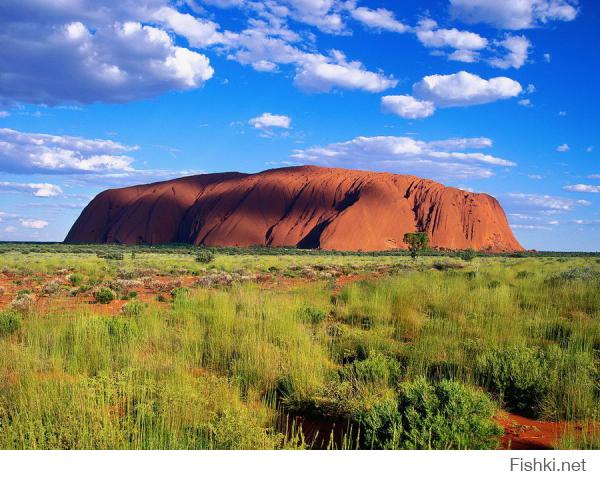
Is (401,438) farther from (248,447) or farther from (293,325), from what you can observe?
(293,325)

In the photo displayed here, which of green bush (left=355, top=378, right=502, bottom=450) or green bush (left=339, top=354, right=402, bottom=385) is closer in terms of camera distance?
green bush (left=355, top=378, right=502, bottom=450)

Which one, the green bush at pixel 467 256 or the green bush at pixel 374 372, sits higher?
the green bush at pixel 467 256

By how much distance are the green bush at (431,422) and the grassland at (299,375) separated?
1 cm

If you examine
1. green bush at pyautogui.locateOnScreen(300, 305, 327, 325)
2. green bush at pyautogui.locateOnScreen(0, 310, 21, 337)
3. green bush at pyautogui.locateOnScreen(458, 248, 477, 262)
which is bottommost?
green bush at pyautogui.locateOnScreen(0, 310, 21, 337)

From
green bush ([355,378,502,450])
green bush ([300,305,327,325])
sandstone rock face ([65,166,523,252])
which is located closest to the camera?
green bush ([355,378,502,450])

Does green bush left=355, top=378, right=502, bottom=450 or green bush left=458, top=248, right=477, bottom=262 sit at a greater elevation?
green bush left=458, top=248, right=477, bottom=262

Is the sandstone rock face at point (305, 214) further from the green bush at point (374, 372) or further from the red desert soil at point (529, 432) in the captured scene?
the red desert soil at point (529, 432)

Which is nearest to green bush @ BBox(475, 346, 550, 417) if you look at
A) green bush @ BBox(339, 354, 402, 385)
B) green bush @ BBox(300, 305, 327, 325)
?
green bush @ BBox(339, 354, 402, 385)

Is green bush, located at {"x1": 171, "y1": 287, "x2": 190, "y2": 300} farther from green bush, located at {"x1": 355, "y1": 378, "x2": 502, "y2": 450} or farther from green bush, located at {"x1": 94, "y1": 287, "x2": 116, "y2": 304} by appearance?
green bush, located at {"x1": 355, "y1": 378, "x2": 502, "y2": 450}

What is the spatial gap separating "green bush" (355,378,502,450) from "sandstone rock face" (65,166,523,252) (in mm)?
75987

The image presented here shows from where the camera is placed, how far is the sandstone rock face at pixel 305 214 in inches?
3438

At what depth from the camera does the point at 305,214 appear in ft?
306

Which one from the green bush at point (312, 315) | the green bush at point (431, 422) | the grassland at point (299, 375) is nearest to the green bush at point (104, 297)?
the grassland at point (299, 375)

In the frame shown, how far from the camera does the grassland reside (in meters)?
3.66
